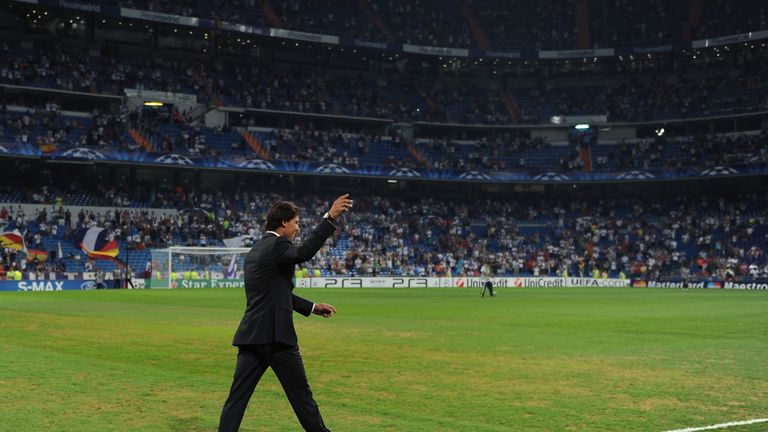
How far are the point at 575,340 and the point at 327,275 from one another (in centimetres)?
5054

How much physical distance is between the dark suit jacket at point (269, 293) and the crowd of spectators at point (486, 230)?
6289cm

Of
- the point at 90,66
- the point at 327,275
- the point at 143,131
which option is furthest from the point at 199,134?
the point at 327,275

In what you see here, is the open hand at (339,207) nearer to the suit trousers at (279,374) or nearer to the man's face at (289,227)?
the man's face at (289,227)

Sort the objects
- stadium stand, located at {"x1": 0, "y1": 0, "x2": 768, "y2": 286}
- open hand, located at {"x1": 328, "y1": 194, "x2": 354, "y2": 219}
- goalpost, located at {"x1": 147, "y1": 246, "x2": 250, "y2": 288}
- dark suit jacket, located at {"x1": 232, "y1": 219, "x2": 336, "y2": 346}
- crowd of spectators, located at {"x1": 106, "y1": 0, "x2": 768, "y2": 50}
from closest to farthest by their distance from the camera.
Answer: open hand, located at {"x1": 328, "y1": 194, "x2": 354, "y2": 219} → dark suit jacket, located at {"x1": 232, "y1": 219, "x2": 336, "y2": 346} → goalpost, located at {"x1": 147, "y1": 246, "x2": 250, "y2": 288} → stadium stand, located at {"x1": 0, "y1": 0, "x2": 768, "y2": 286} → crowd of spectators, located at {"x1": 106, "y1": 0, "x2": 768, "y2": 50}

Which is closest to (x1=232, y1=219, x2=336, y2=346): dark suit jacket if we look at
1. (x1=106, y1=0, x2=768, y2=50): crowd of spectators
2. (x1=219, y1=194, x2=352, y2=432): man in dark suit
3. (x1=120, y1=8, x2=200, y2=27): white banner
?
(x1=219, y1=194, x2=352, y2=432): man in dark suit

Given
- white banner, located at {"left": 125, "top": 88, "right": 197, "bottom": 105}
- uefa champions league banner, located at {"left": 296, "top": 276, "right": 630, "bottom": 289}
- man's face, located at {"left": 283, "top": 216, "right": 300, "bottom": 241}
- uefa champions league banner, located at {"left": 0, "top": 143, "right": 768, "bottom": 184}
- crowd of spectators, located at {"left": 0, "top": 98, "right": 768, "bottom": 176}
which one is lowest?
uefa champions league banner, located at {"left": 296, "top": 276, "right": 630, "bottom": 289}

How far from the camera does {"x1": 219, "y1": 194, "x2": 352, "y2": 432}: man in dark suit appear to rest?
335 inches

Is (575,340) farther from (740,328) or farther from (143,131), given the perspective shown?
(143,131)

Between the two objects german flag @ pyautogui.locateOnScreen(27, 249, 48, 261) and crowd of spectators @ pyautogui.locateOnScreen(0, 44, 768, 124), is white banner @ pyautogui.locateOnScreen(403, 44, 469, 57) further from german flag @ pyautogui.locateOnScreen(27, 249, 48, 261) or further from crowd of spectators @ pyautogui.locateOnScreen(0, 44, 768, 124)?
german flag @ pyautogui.locateOnScreen(27, 249, 48, 261)

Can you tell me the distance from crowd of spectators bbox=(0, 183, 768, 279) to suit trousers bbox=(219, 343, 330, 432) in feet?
206

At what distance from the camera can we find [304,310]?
9195mm

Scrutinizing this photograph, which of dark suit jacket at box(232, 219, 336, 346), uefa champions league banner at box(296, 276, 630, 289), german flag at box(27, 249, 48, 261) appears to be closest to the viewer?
dark suit jacket at box(232, 219, 336, 346)

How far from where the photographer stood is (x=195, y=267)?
6606cm

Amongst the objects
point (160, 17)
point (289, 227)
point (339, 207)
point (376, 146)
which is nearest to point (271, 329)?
point (289, 227)
